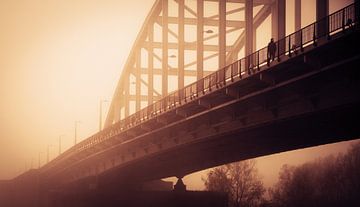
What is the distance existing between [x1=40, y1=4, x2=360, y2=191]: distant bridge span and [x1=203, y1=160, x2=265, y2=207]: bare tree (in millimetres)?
18619

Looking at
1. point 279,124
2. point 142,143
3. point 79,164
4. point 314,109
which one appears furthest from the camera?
point 79,164

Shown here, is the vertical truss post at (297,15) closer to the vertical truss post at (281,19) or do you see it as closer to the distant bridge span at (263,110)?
the vertical truss post at (281,19)

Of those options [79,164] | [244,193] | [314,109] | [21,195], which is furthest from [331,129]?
[21,195]

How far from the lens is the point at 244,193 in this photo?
85.6m

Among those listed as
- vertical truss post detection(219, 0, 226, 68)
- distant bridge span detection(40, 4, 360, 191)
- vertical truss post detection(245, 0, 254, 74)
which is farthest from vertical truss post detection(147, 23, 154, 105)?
vertical truss post detection(245, 0, 254, 74)

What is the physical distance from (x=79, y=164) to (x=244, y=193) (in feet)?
87.9

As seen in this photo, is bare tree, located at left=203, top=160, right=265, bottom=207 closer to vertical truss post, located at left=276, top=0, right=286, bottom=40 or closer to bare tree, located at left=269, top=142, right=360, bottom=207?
bare tree, located at left=269, top=142, right=360, bottom=207

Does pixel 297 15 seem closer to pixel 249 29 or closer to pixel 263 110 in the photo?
pixel 249 29

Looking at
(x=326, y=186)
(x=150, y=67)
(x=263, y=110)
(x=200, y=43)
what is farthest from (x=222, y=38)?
(x=326, y=186)

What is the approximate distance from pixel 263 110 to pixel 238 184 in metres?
52.5

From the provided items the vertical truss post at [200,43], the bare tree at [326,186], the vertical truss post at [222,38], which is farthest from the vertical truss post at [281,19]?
the bare tree at [326,186]

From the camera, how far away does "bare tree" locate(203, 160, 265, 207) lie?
84188 millimetres

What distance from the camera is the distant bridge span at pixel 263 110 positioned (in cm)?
2927

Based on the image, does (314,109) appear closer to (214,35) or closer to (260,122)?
(260,122)
